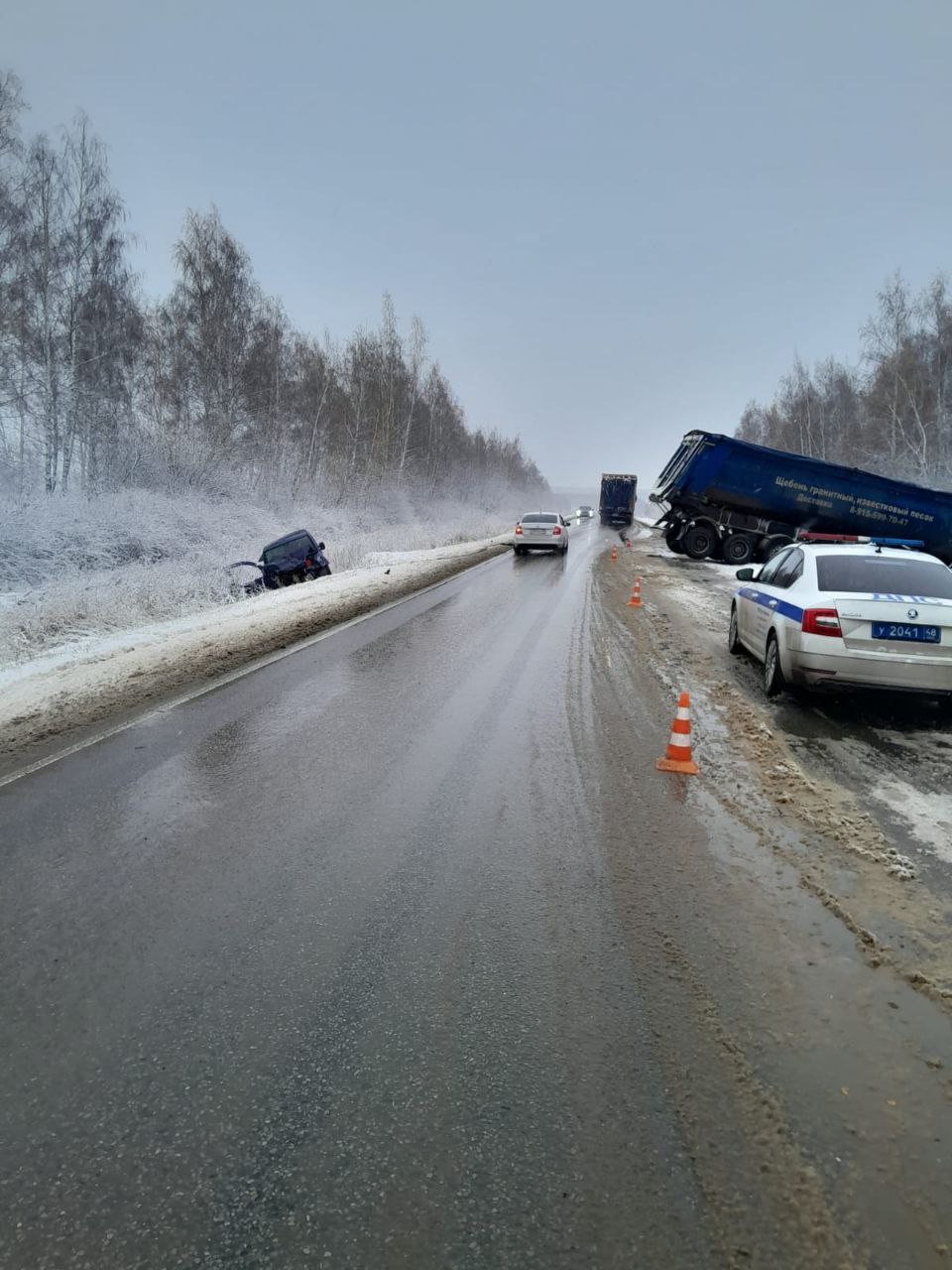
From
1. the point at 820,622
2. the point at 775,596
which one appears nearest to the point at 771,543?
the point at 775,596

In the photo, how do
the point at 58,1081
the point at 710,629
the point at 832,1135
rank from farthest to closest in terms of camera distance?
1. the point at 710,629
2. the point at 58,1081
3. the point at 832,1135

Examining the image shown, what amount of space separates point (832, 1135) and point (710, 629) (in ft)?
30.5

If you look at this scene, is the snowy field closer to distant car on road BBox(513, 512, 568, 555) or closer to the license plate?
distant car on road BBox(513, 512, 568, 555)

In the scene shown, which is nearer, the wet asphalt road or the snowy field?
the wet asphalt road

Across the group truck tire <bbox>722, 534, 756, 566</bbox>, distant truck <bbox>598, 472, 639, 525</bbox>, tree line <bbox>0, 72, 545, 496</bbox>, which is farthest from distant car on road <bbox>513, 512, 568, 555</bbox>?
distant truck <bbox>598, 472, 639, 525</bbox>

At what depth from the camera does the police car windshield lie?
20.7 ft

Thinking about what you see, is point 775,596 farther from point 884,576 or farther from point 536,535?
point 536,535

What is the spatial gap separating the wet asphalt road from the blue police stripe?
304 centimetres

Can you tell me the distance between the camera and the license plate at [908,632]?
5.84 m

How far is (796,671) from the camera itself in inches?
251

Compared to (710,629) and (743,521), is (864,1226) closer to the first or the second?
(710,629)

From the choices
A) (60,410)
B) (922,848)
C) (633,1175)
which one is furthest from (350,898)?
(60,410)

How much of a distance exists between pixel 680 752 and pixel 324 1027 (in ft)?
11.1

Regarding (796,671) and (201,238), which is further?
(201,238)
